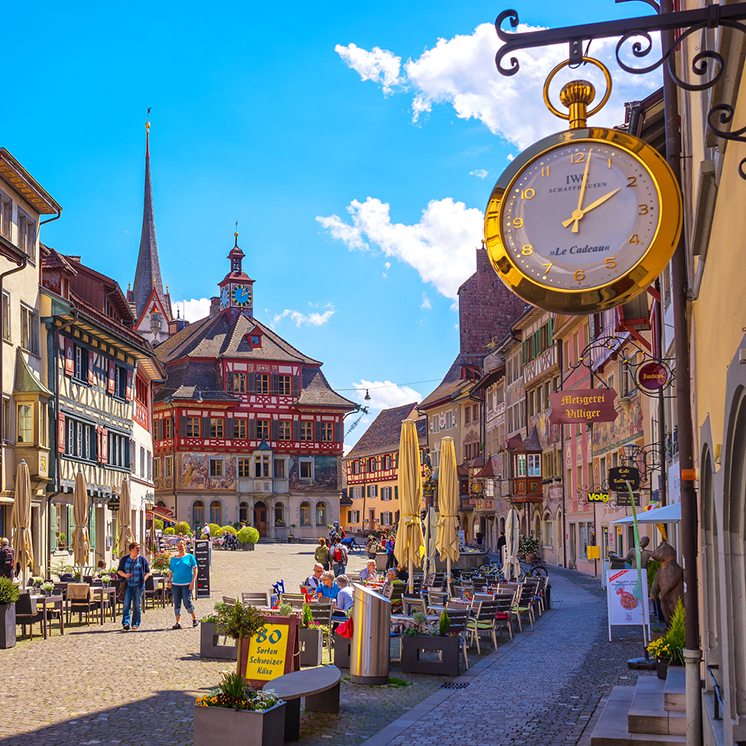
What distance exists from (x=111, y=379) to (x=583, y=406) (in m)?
23.2

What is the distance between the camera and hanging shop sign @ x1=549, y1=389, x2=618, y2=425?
832 inches

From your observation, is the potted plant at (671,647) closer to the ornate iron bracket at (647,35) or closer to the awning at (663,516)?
the awning at (663,516)

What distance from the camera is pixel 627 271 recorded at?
4.75 m

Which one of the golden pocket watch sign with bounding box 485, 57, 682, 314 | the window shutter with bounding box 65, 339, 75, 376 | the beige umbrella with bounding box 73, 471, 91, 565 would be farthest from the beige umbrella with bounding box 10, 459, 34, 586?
the golden pocket watch sign with bounding box 485, 57, 682, 314

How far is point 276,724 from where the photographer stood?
913 cm

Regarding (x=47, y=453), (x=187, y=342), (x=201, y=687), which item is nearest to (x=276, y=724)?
(x=201, y=687)

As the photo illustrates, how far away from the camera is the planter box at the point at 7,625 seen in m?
16.8

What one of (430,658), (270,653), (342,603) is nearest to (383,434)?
(342,603)

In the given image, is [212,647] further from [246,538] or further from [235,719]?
[246,538]

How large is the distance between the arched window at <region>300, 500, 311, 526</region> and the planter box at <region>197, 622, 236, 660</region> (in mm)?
61799

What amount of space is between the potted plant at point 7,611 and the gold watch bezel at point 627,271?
44.7 ft

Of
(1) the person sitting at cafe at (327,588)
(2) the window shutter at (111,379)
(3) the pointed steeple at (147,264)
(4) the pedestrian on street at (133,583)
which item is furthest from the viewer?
(3) the pointed steeple at (147,264)

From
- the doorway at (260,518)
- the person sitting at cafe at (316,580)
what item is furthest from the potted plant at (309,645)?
the doorway at (260,518)

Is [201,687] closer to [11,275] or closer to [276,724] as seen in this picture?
[276,724]
